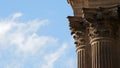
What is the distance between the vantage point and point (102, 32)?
3572 cm

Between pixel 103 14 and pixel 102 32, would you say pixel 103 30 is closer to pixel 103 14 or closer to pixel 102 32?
pixel 102 32

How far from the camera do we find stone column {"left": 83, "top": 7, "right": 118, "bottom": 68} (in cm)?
3522

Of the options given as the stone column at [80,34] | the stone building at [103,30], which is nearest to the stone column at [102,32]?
the stone building at [103,30]

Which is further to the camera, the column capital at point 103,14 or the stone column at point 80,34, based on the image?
the stone column at point 80,34

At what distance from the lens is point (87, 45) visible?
37.6m

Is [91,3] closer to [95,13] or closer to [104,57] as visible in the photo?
[95,13]

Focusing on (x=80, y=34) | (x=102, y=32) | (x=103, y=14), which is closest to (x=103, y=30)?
(x=102, y=32)

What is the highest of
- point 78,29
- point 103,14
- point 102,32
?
point 103,14

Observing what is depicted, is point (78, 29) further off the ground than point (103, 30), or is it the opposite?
point (103, 30)

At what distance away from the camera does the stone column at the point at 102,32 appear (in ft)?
116

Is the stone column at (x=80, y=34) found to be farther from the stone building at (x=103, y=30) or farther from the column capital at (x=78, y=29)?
the stone building at (x=103, y=30)

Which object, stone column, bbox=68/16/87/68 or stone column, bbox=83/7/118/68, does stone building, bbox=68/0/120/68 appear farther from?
stone column, bbox=68/16/87/68

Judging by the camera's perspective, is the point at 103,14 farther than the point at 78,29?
No

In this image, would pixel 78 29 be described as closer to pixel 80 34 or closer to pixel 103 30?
pixel 80 34
